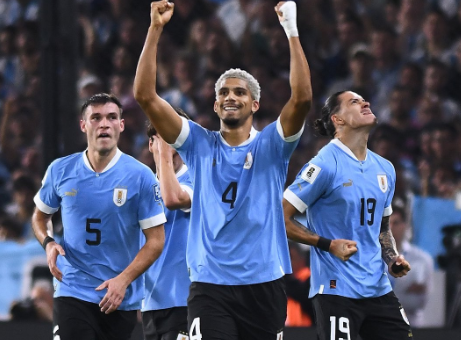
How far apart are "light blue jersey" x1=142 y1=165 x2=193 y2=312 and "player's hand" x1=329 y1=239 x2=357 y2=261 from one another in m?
0.98

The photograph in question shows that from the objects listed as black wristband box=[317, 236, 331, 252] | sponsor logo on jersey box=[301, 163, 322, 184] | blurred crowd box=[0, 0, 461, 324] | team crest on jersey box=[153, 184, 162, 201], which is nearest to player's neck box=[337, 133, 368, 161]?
sponsor logo on jersey box=[301, 163, 322, 184]

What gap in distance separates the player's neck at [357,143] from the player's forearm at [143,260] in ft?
4.43

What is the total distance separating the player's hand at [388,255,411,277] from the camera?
531cm

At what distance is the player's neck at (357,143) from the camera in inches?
225

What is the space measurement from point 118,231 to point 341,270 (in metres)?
1.32

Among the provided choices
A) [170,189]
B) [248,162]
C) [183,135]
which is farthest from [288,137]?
[170,189]

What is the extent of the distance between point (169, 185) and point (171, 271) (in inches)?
23.8

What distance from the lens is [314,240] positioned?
532 cm

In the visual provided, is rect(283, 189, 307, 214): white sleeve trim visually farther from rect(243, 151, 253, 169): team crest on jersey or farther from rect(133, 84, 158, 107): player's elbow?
rect(133, 84, 158, 107): player's elbow

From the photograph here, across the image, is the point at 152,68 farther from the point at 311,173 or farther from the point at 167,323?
the point at 167,323

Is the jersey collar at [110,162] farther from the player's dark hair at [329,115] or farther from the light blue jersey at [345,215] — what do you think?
the player's dark hair at [329,115]

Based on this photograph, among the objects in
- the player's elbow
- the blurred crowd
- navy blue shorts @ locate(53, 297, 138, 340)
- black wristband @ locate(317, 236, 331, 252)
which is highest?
the blurred crowd

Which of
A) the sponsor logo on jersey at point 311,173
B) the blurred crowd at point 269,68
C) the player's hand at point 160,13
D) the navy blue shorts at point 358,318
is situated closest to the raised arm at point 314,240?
the sponsor logo on jersey at point 311,173

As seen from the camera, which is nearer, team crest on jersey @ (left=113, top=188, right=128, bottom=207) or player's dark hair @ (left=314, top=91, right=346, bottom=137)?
team crest on jersey @ (left=113, top=188, right=128, bottom=207)
